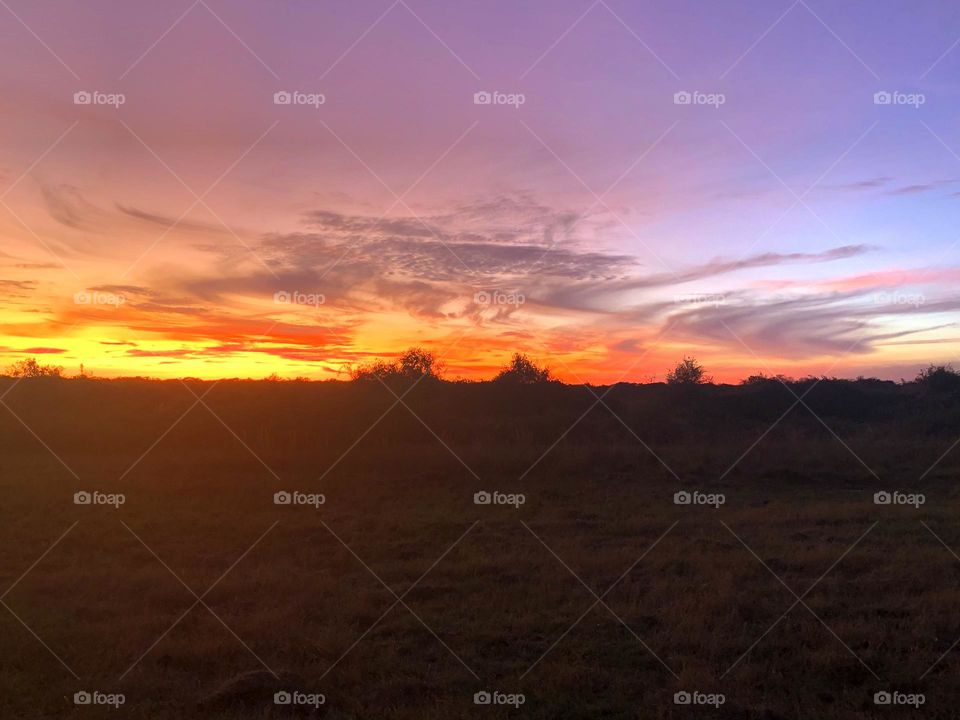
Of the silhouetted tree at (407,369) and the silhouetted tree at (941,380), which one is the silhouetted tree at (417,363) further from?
the silhouetted tree at (941,380)

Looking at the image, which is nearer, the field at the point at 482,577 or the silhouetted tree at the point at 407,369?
the field at the point at 482,577

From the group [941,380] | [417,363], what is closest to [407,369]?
[417,363]

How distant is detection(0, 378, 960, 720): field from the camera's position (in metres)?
6.07

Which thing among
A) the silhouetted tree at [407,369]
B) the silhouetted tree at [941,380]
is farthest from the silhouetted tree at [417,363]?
the silhouetted tree at [941,380]

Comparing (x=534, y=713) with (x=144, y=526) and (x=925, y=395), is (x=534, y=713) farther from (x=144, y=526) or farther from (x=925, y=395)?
(x=925, y=395)

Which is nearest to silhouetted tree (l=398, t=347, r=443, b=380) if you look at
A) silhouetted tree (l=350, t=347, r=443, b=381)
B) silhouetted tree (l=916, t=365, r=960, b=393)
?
silhouetted tree (l=350, t=347, r=443, b=381)

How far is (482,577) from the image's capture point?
922 centimetres

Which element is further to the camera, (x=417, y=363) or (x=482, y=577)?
(x=417, y=363)

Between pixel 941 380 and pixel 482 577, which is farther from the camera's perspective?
pixel 941 380

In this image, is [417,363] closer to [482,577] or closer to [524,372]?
[524,372]

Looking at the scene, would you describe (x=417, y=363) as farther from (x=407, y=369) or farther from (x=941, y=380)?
(x=941, y=380)

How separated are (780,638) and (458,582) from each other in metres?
3.64

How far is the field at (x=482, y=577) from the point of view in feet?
19.9

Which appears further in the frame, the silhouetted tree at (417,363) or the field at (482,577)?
the silhouetted tree at (417,363)
